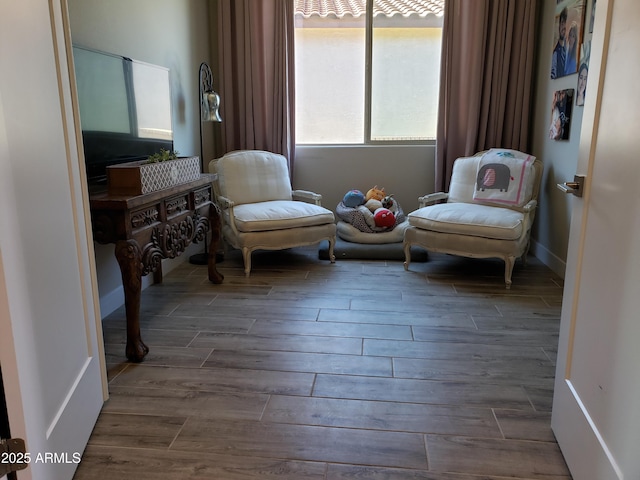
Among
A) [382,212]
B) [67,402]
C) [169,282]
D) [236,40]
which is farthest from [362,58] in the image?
[67,402]

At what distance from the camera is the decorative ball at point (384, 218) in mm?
4066

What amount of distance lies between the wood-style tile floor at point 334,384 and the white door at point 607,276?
26cm

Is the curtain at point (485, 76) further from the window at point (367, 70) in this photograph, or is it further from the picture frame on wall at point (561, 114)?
the picture frame on wall at point (561, 114)

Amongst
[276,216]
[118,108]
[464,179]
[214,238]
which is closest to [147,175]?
[118,108]

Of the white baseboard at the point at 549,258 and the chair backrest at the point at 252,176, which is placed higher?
the chair backrest at the point at 252,176

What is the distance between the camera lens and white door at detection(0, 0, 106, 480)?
1152mm

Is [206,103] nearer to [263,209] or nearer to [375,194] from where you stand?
[263,209]

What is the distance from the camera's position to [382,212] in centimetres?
408

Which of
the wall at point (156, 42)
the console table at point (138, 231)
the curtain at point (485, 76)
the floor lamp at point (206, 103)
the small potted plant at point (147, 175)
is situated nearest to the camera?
the console table at point (138, 231)

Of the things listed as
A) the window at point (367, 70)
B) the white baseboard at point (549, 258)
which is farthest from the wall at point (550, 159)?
the window at point (367, 70)

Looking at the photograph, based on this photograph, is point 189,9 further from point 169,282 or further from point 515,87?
point 515,87

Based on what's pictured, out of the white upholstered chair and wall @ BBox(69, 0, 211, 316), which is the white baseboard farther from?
wall @ BBox(69, 0, 211, 316)

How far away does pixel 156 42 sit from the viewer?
3291mm

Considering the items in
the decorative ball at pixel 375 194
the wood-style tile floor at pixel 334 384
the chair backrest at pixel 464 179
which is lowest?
the wood-style tile floor at pixel 334 384
